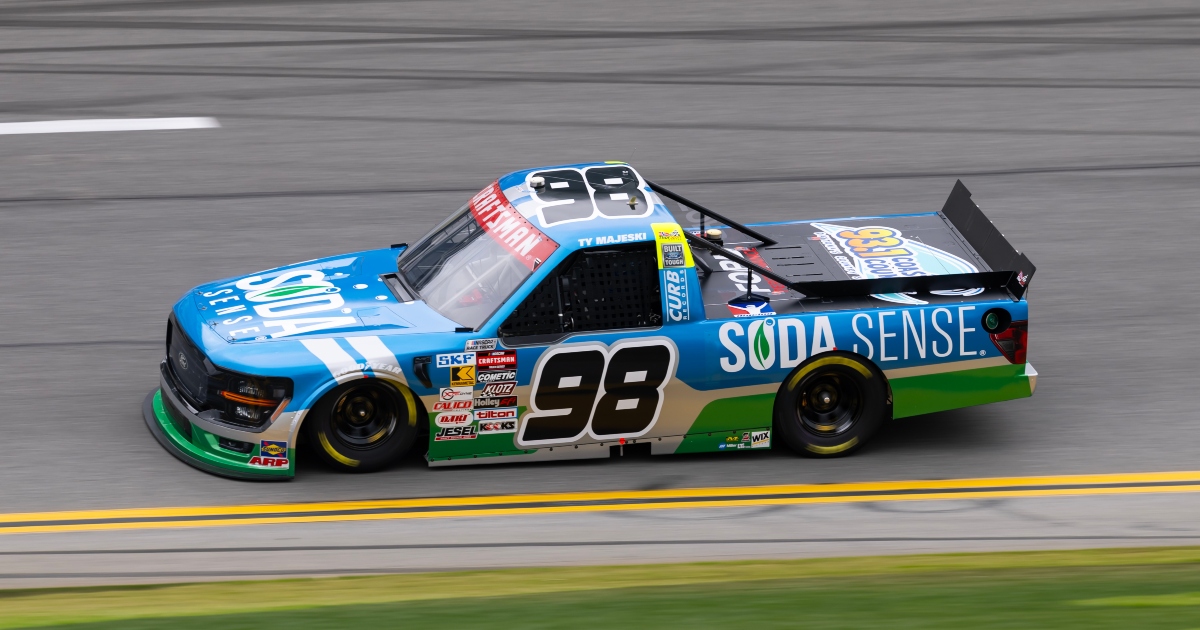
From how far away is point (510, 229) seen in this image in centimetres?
819

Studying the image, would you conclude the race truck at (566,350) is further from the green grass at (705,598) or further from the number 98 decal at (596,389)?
the green grass at (705,598)

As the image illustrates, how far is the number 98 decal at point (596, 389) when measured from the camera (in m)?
7.73

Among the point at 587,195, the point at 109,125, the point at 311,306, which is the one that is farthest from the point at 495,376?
the point at 109,125

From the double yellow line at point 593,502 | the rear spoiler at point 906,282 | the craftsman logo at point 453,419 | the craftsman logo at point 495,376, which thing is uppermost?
the rear spoiler at point 906,282

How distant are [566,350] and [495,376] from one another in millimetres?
405

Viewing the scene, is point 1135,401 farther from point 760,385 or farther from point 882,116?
point 882,116

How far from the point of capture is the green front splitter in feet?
25.0

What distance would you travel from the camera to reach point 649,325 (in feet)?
25.8

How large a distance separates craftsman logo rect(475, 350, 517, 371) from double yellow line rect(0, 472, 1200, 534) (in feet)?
2.28

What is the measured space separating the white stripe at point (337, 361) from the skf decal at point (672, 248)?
1.74 meters

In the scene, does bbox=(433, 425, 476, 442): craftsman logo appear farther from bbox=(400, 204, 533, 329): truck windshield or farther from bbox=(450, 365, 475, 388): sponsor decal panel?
bbox=(400, 204, 533, 329): truck windshield

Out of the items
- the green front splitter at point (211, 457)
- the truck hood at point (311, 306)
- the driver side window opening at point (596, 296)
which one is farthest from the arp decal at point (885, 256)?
the green front splitter at point (211, 457)

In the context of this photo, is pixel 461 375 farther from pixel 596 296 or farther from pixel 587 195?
pixel 587 195

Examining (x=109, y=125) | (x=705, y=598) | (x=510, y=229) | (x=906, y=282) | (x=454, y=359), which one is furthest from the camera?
(x=109, y=125)
